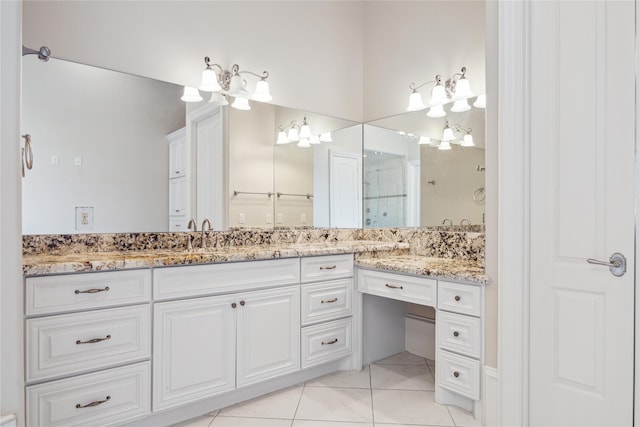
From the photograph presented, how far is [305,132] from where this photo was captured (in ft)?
10.0

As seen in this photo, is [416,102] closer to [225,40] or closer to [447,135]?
[447,135]

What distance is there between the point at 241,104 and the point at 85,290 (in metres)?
1.58

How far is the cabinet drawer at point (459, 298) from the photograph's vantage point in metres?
1.96

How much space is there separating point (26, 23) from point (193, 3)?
0.94 m

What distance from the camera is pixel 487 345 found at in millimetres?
1916

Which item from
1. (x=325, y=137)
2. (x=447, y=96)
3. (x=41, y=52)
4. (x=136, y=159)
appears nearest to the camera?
(x=41, y=52)

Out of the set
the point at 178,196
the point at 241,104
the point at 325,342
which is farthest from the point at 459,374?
the point at 241,104

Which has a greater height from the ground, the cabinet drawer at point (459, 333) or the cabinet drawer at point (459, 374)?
the cabinet drawer at point (459, 333)

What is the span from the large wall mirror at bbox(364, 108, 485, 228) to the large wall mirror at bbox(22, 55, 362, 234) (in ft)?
1.65

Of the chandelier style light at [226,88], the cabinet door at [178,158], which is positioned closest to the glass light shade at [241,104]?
the chandelier style light at [226,88]
